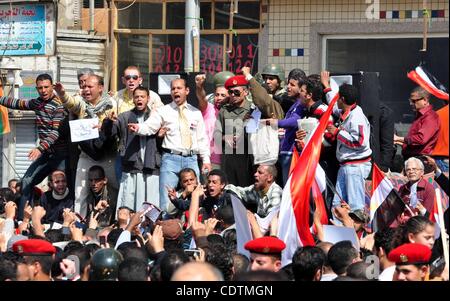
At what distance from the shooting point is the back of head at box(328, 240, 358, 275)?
33.7 feet

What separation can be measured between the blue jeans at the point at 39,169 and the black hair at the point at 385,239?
17.9ft

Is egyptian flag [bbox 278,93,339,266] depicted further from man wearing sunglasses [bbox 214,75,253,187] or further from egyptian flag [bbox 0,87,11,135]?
egyptian flag [bbox 0,87,11,135]

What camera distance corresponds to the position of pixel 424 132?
13.6m

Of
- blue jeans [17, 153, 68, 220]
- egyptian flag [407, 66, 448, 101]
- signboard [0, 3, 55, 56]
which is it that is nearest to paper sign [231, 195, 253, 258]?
egyptian flag [407, 66, 448, 101]

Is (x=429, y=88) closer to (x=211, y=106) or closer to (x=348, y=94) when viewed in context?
(x=348, y=94)

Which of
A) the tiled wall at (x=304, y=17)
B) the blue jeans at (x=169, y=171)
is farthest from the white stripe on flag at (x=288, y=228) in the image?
the tiled wall at (x=304, y=17)

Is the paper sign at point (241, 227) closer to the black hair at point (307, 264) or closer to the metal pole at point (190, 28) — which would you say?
the black hair at point (307, 264)

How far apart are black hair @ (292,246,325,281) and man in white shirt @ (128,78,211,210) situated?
4624mm

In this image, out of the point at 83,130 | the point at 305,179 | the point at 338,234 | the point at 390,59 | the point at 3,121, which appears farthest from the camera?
the point at 390,59

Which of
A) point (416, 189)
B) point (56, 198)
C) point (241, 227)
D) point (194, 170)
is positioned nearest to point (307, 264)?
point (241, 227)

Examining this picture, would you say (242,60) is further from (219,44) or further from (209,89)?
(209,89)

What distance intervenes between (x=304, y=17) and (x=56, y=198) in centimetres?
679
